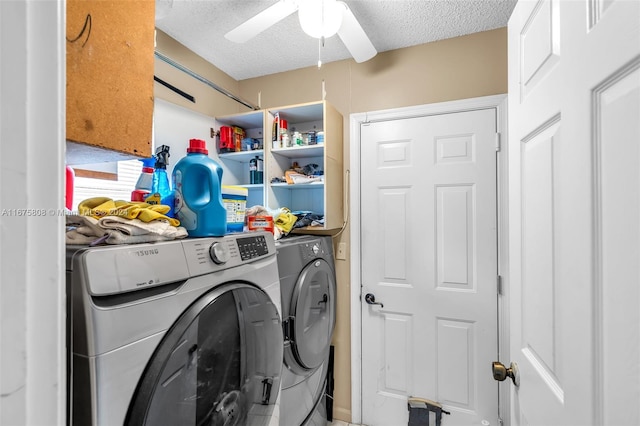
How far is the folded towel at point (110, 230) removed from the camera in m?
0.77

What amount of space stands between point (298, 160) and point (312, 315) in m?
1.17

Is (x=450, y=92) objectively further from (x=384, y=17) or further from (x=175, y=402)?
(x=175, y=402)

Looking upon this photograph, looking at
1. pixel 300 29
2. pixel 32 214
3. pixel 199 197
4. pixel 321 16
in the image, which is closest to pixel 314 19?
pixel 321 16

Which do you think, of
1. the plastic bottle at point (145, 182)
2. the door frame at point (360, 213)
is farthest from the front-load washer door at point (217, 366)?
the door frame at point (360, 213)

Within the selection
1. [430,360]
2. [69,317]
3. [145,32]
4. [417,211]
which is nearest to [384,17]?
[417,211]

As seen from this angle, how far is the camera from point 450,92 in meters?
1.90

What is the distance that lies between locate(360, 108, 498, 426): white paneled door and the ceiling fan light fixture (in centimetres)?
82

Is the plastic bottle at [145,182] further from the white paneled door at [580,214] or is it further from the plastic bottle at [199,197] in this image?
the white paneled door at [580,214]

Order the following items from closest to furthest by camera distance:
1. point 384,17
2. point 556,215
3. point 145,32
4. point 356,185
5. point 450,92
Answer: point 556,215 < point 145,32 < point 384,17 < point 450,92 < point 356,185

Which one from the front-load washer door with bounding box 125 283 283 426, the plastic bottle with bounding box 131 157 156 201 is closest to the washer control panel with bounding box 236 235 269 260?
the front-load washer door with bounding box 125 283 283 426

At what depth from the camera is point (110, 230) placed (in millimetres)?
778

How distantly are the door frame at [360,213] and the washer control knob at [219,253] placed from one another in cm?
129

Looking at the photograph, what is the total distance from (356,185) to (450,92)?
2.82 feet

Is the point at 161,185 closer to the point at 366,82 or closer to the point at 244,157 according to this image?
the point at 244,157
